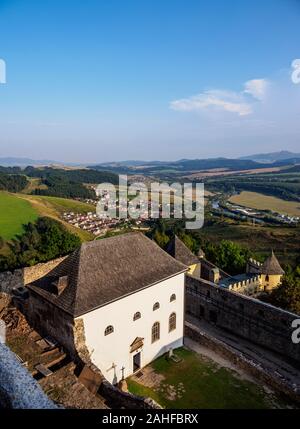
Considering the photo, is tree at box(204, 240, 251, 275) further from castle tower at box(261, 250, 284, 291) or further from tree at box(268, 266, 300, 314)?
tree at box(268, 266, 300, 314)

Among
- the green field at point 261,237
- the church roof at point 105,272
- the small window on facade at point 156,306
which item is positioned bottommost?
the green field at point 261,237

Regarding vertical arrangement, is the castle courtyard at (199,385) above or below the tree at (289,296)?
below

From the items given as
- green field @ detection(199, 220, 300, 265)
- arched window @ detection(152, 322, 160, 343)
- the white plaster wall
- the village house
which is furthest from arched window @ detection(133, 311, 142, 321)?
green field @ detection(199, 220, 300, 265)

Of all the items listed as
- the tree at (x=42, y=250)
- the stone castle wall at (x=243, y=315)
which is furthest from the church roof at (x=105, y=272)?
the tree at (x=42, y=250)

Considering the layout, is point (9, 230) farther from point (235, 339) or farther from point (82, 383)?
point (82, 383)

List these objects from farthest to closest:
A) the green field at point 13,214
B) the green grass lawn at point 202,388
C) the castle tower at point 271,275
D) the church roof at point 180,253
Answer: the green field at point 13,214
the castle tower at point 271,275
the church roof at point 180,253
the green grass lawn at point 202,388

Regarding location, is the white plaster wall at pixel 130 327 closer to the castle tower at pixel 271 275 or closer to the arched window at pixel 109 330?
the arched window at pixel 109 330

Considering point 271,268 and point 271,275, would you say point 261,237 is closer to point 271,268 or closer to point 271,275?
point 271,268
